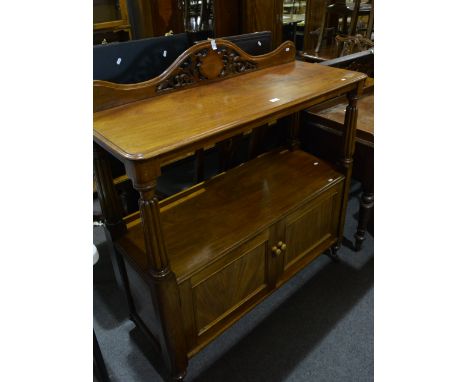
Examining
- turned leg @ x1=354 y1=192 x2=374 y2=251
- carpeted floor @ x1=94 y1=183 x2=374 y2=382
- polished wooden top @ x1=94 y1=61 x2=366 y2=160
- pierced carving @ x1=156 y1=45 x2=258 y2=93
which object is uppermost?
pierced carving @ x1=156 y1=45 x2=258 y2=93

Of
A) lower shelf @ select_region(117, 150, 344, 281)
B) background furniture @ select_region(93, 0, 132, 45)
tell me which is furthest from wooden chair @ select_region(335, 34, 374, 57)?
background furniture @ select_region(93, 0, 132, 45)

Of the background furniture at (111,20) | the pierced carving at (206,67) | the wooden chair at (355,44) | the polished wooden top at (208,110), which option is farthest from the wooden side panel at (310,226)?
the background furniture at (111,20)

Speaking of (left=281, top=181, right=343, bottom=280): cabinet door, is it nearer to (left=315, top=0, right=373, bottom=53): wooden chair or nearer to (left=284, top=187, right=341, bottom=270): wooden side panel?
(left=284, top=187, right=341, bottom=270): wooden side panel

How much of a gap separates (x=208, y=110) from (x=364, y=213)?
1101 mm

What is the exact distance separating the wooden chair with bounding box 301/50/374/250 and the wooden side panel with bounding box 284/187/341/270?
8.1 inches

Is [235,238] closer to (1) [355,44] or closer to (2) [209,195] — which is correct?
(2) [209,195]

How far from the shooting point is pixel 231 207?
1.34 m

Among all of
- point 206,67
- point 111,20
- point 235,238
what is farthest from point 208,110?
point 111,20

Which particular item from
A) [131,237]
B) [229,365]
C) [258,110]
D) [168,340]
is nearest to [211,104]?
[258,110]

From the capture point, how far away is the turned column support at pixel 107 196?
1084 mm

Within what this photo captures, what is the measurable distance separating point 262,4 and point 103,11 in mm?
1164

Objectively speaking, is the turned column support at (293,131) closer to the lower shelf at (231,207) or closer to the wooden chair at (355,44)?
the lower shelf at (231,207)

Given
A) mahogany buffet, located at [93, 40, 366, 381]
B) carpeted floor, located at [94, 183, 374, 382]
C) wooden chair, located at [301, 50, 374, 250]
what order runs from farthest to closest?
1. wooden chair, located at [301, 50, 374, 250]
2. carpeted floor, located at [94, 183, 374, 382]
3. mahogany buffet, located at [93, 40, 366, 381]

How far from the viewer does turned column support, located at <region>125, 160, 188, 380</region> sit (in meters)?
0.81
